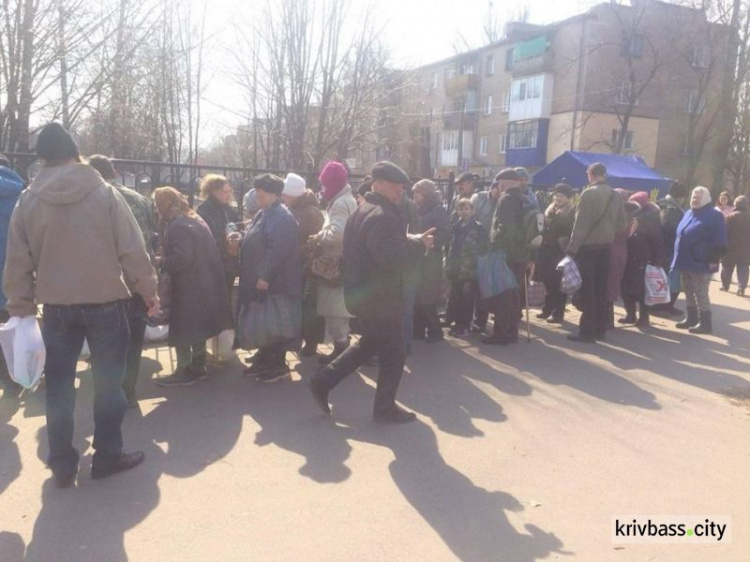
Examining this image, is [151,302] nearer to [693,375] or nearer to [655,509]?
[655,509]

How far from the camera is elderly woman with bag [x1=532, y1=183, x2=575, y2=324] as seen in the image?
25.2ft

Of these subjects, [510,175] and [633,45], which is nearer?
[510,175]

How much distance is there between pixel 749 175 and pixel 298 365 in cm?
3431

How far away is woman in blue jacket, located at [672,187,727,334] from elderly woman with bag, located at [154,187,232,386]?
566 centimetres

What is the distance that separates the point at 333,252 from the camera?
17.7ft

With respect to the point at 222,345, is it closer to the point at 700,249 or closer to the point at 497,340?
the point at 497,340

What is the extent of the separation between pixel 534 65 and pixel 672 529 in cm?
3842

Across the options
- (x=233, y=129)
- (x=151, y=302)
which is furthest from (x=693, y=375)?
(x=233, y=129)

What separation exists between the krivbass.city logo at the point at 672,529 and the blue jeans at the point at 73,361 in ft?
9.20

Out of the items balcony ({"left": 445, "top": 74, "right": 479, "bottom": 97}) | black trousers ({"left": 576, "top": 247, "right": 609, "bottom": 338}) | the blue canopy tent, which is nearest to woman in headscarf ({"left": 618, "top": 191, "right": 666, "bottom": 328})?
black trousers ({"left": 576, "top": 247, "right": 609, "bottom": 338})

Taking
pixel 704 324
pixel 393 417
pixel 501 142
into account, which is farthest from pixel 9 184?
pixel 501 142

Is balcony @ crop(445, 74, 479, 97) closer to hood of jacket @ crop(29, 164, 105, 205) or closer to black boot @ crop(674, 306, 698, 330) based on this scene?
black boot @ crop(674, 306, 698, 330)

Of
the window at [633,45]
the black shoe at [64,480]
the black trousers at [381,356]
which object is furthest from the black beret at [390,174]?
the window at [633,45]

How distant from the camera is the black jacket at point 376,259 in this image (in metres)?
4.14
